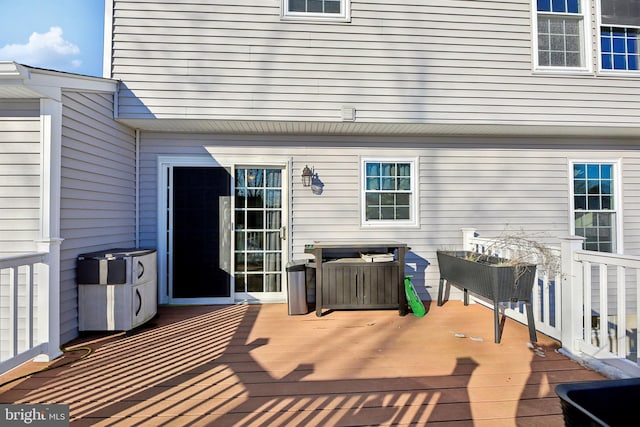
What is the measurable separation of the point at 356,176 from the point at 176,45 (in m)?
2.89

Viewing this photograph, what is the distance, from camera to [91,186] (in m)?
3.62

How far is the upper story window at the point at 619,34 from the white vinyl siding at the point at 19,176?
699 centimetres

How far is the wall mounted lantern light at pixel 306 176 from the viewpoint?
183 inches

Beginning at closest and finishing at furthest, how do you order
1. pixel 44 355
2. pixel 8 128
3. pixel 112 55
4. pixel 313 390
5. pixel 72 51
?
pixel 313 390, pixel 44 355, pixel 8 128, pixel 112 55, pixel 72 51

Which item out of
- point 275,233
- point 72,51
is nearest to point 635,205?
point 275,233

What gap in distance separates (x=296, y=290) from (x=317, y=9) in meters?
3.71

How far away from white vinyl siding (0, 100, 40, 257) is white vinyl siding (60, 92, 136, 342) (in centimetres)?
21

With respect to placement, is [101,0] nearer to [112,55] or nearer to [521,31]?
[112,55]

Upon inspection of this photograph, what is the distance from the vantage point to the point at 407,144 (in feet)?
16.0

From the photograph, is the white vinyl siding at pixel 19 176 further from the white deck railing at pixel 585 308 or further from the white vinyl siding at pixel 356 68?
the white deck railing at pixel 585 308

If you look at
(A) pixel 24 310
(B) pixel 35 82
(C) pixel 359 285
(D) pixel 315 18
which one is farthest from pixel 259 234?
(D) pixel 315 18

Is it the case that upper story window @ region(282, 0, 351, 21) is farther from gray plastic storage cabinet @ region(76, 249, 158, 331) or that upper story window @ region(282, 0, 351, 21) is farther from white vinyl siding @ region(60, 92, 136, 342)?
gray plastic storage cabinet @ region(76, 249, 158, 331)

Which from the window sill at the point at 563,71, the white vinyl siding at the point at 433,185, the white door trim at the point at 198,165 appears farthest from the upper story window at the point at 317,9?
the window sill at the point at 563,71

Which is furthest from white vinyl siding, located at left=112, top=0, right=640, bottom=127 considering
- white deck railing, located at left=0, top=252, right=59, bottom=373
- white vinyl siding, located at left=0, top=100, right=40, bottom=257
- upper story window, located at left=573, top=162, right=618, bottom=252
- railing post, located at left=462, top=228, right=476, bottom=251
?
white deck railing, located at left=0, top=252, right=59, bottom=373
